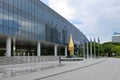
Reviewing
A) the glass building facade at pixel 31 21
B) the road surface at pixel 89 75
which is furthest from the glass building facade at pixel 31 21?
the road surface at pixel 89 75

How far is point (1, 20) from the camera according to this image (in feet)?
135

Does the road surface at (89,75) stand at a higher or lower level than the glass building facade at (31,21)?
lower

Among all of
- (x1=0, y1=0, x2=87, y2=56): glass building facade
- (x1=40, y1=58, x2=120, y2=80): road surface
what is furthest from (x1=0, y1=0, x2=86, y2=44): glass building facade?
(x1=40, y1=58, x2=120, y2=80): road surface

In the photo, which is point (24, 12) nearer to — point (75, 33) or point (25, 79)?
point (25, 79)

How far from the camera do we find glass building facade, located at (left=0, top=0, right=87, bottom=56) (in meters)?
43.4

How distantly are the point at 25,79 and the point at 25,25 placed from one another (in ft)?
109

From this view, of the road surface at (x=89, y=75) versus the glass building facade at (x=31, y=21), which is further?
the glass building facade at (x=31, y=21)

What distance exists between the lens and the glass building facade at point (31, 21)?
43438 mm

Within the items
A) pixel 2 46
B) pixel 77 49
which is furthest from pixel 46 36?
pixel 77 49

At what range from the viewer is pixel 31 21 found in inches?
2128

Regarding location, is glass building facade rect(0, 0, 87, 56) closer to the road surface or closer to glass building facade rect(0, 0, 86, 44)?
glass building facade rect(0, 0, 86, 44)

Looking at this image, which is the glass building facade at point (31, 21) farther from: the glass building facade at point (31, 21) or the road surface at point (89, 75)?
the road surface at point (89, 75)

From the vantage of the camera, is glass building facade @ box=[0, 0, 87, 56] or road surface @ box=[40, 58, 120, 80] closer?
road surface @ box=[40, 58, 120, 80]

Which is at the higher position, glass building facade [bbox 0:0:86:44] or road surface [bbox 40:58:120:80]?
glass building facade [bbox 0:0:86:44]
